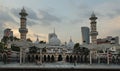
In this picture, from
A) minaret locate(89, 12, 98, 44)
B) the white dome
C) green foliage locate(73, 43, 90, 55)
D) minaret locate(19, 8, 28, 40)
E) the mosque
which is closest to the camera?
the mosque

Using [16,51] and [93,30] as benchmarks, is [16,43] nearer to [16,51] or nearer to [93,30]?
[16,51]

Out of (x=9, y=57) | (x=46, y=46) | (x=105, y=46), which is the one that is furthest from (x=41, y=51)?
(x=105, y=46)

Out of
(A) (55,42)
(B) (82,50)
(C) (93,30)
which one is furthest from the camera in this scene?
(A) (55,42)

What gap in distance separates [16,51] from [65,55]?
26458 millimetres

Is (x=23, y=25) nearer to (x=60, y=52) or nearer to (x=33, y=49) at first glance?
(x=33, y=49)

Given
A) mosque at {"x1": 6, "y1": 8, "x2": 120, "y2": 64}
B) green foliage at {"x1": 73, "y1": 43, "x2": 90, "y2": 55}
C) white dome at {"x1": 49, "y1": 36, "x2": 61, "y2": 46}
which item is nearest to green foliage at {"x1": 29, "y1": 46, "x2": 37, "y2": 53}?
mosque at {"x1": 6, "y1": 8, "x2": 120, "y2": 64}

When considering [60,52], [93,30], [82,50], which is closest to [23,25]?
[60,52]

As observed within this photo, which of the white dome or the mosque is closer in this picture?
the mosque

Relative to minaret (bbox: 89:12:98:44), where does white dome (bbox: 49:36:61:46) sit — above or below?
below

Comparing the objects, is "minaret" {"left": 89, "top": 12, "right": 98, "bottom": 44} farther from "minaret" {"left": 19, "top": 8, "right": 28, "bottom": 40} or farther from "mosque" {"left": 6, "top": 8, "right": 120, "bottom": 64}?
"minaret" {"left": 19, "top": 8, "right": 28, "bottom": 40}

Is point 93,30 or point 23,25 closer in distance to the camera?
point 23,25

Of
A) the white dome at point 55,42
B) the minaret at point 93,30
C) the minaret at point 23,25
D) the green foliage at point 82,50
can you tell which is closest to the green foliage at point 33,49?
the minaret at point 23,25

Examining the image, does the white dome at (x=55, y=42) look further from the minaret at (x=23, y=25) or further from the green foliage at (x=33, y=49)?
the minaret at (x=23, y=25)

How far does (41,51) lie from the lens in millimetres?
137750
